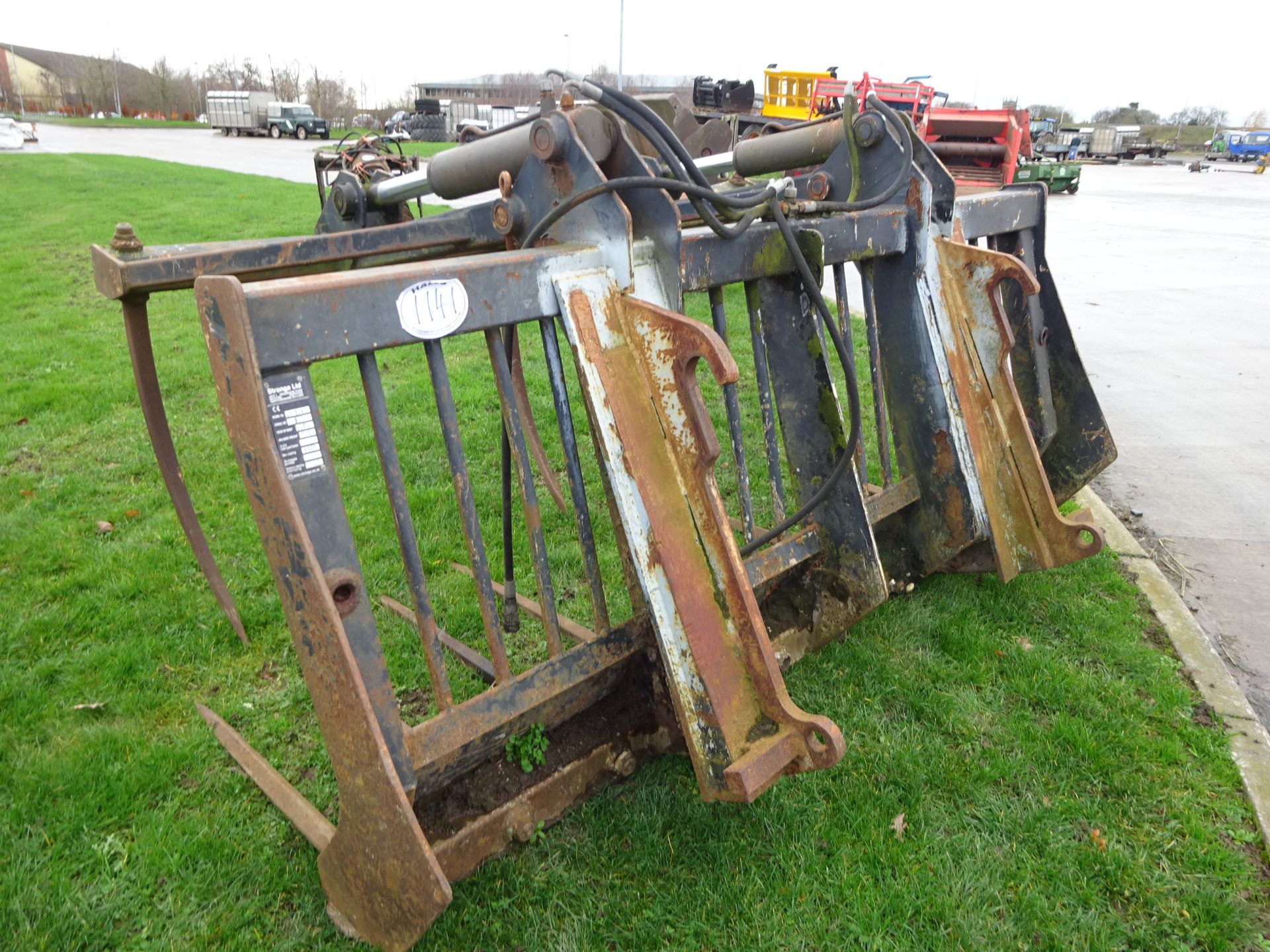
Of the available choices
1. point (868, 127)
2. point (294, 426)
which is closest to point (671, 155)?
point (868, 127)

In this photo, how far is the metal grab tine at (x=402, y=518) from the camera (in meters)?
1.81

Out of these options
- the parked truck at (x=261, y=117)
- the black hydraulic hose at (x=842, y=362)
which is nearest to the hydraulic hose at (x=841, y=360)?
the black hydraulic hose at (x=842, y=362)

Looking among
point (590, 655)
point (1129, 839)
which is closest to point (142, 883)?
point (590, 655)

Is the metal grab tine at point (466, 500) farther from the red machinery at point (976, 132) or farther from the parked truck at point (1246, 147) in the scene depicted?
the parked truck at point (1246, 147)

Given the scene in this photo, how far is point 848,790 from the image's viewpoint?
247 cm

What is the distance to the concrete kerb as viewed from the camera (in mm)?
2569

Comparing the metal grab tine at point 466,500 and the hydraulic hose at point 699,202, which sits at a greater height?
the hydraulic hose at point 699,202

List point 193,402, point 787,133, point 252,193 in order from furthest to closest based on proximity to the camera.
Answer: point 252,193 < point 193,402 < point 787,133

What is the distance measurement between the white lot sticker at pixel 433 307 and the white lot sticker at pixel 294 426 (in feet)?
0.81

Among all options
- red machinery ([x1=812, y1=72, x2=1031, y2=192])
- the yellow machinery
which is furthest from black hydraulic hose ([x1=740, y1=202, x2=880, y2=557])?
the yellow machinery

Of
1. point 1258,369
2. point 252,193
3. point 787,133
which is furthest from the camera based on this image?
point 252,193

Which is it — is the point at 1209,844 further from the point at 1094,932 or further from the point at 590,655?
the point at 590,655

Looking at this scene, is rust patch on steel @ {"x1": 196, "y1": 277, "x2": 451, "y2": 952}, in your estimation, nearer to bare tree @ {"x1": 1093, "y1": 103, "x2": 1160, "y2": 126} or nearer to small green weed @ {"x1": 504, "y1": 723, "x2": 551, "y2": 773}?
small green weed @ {"x1": 504, "y1": 723, "x2": 551, "y2": 773}

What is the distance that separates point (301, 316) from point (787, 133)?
2.13 metres
